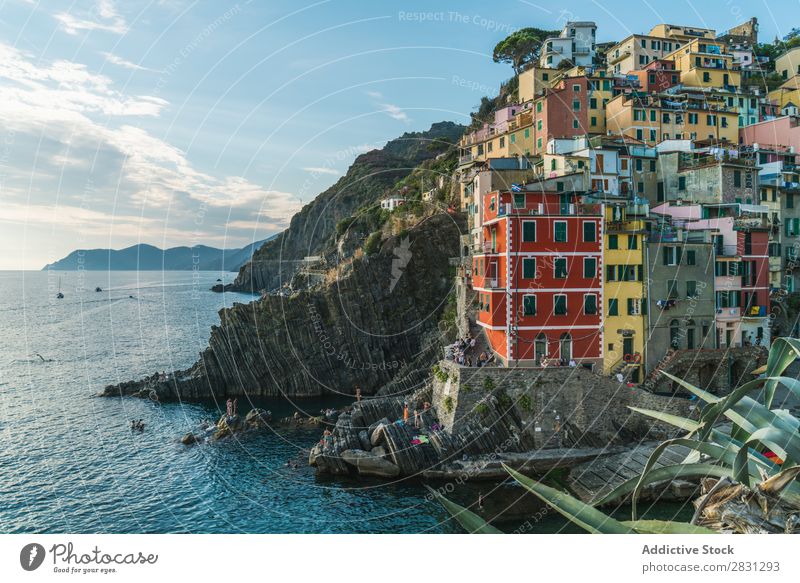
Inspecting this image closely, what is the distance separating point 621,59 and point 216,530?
54.7m

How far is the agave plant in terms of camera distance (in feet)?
11.9

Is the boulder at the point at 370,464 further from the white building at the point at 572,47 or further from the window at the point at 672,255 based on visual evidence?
the white building at the point at 572,47

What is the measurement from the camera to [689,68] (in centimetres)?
4781

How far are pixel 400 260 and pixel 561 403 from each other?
22870mm

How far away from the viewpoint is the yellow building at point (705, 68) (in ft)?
156

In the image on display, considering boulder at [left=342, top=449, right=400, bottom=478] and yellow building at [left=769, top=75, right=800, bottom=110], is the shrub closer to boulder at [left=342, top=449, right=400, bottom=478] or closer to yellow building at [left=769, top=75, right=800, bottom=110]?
boulder at [left=342, top=449, right=400, bottom=478]

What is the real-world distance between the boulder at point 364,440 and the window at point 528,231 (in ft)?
Result: 42.5

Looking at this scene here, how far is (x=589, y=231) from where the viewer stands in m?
26.5

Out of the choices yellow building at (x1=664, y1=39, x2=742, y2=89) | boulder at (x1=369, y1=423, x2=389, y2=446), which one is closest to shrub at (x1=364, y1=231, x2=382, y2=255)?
boulder at (x1=369, y1=423, x2=389, y2=446)

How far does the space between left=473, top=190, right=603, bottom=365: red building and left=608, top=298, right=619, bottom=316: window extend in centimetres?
71
